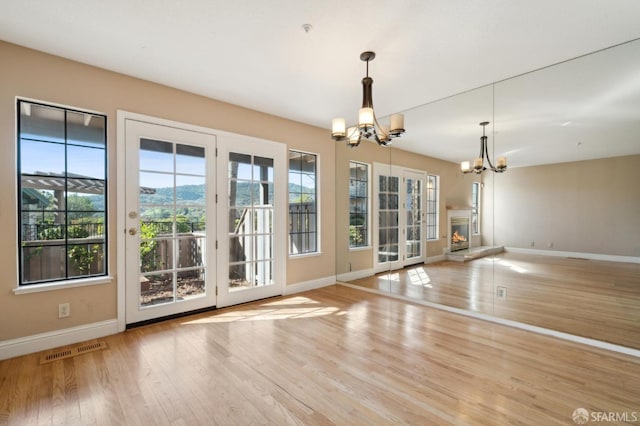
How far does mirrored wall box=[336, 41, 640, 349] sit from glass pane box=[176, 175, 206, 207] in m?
2.94

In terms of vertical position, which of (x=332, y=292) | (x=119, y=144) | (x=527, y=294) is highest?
(x=119, y=144)

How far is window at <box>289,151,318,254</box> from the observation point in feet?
14.5

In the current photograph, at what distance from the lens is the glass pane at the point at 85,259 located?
2762 millimetres

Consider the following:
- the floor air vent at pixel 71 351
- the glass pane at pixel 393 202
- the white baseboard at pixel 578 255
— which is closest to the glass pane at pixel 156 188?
the floor air vent at pixel 71 351

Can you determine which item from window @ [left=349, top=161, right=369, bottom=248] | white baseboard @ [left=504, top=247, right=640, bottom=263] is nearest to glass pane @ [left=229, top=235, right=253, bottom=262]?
window @ [left=349, top=161, right=369, bottom=248]

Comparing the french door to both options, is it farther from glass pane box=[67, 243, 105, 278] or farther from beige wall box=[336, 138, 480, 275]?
glass pane box=[67, 243, 105, 278]

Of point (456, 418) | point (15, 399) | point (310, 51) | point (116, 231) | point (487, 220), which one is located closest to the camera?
point (456, 418)

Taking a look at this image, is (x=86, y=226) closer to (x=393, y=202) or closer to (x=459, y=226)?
(x=393, y=202)

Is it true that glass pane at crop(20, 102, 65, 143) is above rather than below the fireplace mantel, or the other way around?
above

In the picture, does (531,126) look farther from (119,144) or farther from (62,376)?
(62,376)

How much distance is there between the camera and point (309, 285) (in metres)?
4.58

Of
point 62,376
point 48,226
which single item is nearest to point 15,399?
point 62,376

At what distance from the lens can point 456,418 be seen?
1.67m

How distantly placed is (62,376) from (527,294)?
14.2 ft
